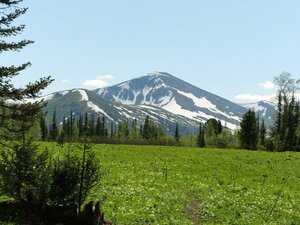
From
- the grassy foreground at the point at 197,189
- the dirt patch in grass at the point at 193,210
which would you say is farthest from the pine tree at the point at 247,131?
the dirt patch in grass at the point at 193,210

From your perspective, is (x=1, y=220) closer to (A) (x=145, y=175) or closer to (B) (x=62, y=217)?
(B) (x=62, y=217)

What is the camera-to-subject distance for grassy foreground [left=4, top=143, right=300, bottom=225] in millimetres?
23297

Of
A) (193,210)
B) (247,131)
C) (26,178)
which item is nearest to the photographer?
(26,178)

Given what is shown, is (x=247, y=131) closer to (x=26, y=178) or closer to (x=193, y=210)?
(x=193, y=210)

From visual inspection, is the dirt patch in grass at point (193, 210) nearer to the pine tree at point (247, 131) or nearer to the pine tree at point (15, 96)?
the pine tree at point (15, 96)

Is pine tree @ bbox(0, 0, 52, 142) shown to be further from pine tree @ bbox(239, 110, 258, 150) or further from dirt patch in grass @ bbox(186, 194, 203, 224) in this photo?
pine tree @ bbox(239, 110, 258, 150)

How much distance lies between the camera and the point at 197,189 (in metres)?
32.0

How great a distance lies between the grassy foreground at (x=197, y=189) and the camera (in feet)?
76.4

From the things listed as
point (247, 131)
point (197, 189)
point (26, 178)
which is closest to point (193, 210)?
point (197, 189)

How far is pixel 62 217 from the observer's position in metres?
17.5

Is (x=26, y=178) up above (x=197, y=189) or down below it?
above

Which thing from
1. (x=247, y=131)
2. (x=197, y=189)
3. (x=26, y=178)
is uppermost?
(x=247, y=131)

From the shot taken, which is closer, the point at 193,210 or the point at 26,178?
the point at 26,178

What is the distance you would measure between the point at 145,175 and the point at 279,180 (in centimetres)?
1356
